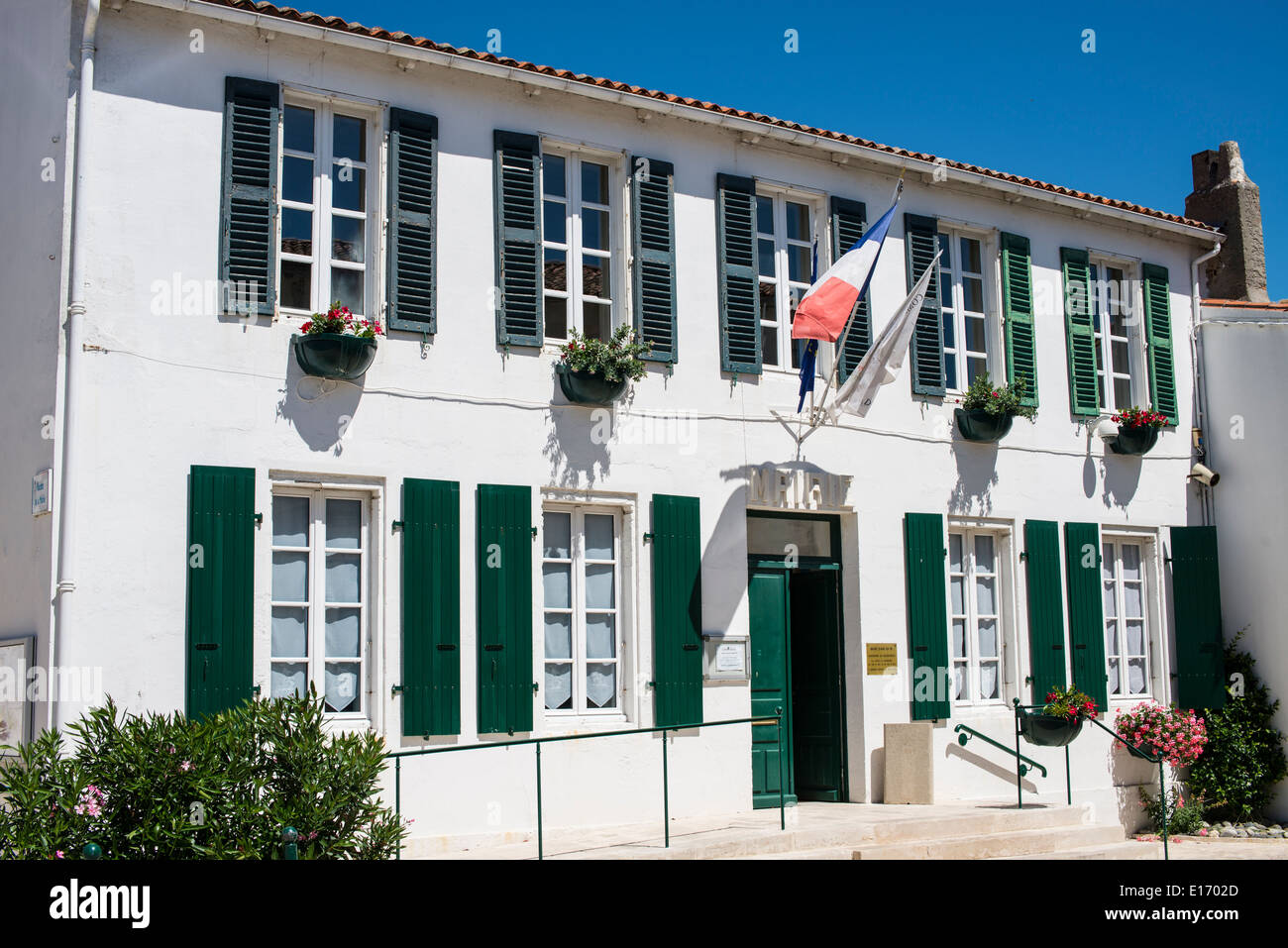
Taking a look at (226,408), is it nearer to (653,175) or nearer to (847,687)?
(653,175)

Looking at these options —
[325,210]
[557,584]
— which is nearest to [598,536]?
[557,584]

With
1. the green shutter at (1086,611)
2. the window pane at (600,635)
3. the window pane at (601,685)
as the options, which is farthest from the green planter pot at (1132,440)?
the window pane at (601,685)

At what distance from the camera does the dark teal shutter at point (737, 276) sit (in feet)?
42.0

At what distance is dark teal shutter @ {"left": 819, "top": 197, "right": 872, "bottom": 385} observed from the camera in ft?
44.4

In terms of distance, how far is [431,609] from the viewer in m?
10.9

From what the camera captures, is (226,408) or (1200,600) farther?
(1200,600)

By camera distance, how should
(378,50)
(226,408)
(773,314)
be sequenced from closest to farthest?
(226,408) < (378,50) < (773,314)

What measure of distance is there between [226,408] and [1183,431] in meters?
10.5

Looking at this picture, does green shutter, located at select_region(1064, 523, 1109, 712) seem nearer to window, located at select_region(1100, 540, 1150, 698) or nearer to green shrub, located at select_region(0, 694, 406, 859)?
window, located at select_region(1100, 540, 1150, 698)

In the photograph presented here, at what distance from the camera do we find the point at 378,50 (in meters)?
11.1

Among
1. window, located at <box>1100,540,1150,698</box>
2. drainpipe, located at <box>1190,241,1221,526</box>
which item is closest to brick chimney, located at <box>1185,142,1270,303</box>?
drainpipe, located at <box>1190,241,1221,526</box>
